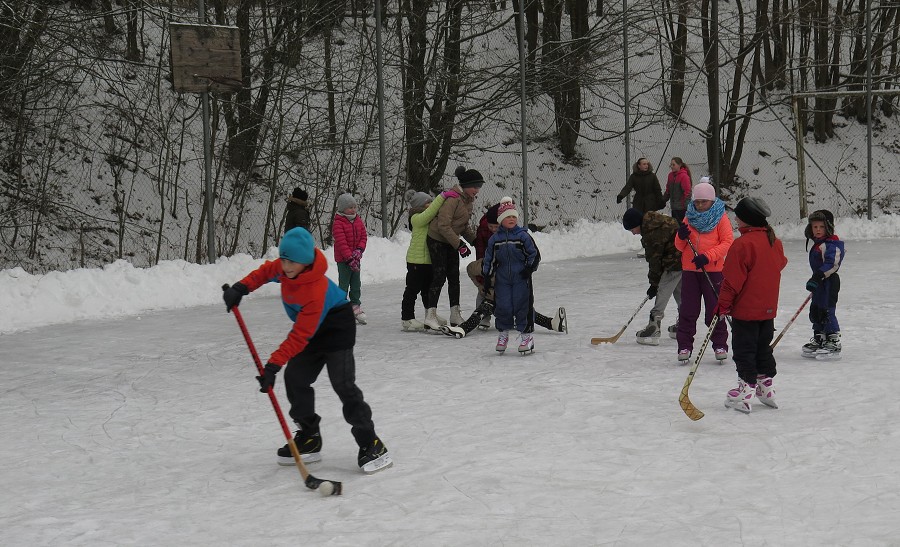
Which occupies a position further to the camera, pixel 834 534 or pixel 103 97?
pixel 103 97

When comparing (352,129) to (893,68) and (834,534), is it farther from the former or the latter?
(893,68)

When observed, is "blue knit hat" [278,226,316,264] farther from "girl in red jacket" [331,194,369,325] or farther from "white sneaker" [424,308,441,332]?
"girl in red jacket" [331,194,369,325]

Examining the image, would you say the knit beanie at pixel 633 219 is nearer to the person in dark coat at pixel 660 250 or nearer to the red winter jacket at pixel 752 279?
the person in dark coat at pixel 660 250

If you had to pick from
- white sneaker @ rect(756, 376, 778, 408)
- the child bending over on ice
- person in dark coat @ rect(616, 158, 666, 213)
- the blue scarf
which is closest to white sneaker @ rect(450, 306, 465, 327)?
the blue scarf

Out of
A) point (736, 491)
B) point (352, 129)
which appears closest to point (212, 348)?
point (736, 491)

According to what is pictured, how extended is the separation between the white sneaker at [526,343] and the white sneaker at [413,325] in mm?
1458

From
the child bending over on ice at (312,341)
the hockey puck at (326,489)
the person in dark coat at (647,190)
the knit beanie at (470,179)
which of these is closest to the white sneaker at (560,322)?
the knit beanie at (470,179)

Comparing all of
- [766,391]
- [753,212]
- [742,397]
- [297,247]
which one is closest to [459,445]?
[297,247]

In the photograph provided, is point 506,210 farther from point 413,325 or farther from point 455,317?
point 413,325

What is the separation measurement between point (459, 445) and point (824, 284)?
347cm

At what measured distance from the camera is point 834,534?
3.57 metres

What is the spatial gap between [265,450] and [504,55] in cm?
1321

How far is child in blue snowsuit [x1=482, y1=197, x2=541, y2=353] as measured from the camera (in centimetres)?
720

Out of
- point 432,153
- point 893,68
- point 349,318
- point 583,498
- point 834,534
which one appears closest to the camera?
point 834,534
